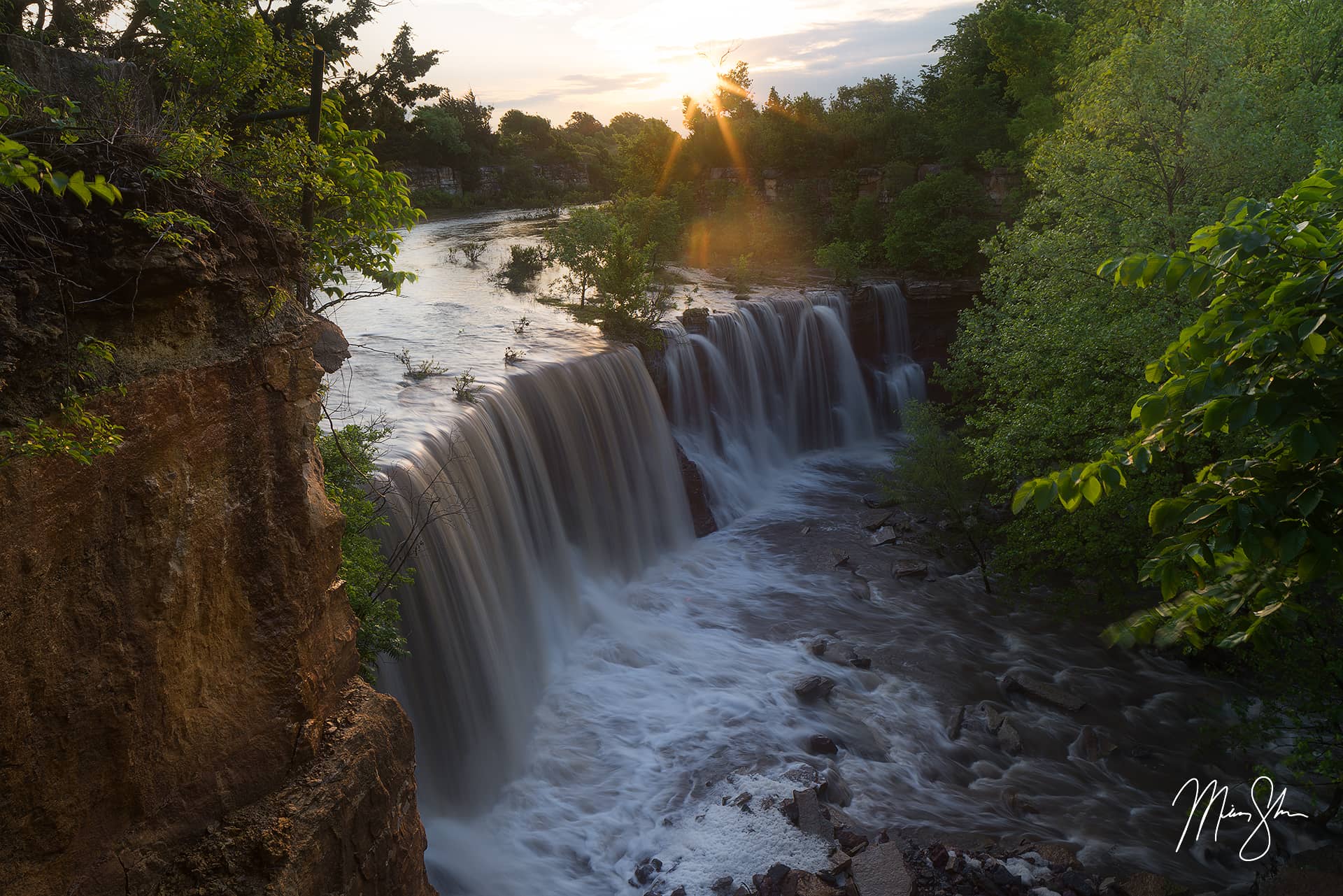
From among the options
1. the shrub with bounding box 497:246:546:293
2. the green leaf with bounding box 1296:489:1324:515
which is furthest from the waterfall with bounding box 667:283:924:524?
the green leaf with bounding box 1296:489:1324:515

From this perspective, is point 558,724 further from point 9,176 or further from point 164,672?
point 9,176

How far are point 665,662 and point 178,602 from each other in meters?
8.31

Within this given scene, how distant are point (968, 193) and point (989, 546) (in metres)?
16.0

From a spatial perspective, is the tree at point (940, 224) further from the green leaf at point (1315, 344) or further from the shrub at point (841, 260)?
the green leaf at point (1315, 344)

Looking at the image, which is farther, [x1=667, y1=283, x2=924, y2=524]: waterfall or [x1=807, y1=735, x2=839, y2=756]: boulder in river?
[x1=667, y1=283, x2=924, y2=524]: waterfall

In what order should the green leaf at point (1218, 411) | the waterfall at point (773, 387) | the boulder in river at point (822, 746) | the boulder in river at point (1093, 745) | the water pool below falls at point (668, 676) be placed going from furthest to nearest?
the waterfall at point (773, 387) → the boulder in river at point (1093, 745) → the boulder in river at point (822, 746) → the water pool below falls at point (668, 676) → the green leaf at point (1218, 411)

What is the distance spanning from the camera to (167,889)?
14.5 feet

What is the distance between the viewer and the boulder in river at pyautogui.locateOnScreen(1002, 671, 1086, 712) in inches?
436

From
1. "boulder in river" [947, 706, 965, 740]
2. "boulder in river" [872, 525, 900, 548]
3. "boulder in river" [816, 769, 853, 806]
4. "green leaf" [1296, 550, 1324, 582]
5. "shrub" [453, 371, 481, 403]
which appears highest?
"shrub" [453, 371, 481, 403]

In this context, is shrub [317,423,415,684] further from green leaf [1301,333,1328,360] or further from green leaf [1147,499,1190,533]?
green leaf [1301,333,1328,360]

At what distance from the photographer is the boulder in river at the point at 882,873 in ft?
24.7
